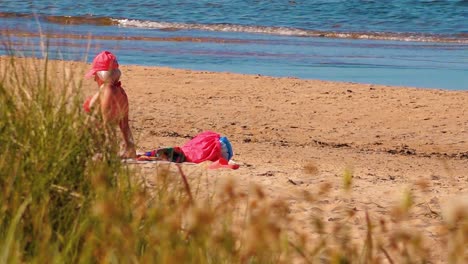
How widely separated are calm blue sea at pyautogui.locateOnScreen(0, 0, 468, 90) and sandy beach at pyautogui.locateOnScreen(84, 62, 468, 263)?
1.31 m

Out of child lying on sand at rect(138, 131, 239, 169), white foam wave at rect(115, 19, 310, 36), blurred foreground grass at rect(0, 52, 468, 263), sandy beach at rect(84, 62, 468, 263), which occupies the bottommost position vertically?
white foam wave at rect(115, 19, 310, 36)

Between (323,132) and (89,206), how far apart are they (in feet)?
23.0

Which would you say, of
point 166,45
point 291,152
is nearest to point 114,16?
point 166,45

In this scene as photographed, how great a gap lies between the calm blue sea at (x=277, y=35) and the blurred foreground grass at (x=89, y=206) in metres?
7.15

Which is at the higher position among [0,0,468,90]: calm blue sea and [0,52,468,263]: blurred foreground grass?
[0,52,468,263]: blurred foreground grass

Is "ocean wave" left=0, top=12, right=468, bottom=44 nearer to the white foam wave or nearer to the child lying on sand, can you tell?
the white foam wave

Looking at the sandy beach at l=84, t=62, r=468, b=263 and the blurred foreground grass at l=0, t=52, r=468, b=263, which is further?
the sandy beach at l=84, t=62, r=468, b=263

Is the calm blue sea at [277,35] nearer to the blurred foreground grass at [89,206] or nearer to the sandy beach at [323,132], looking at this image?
the sandy beach at [323,132]

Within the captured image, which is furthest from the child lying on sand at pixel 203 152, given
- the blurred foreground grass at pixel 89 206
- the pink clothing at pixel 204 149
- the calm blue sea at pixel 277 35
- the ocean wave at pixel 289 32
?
the ocean wave at pixel 289 32

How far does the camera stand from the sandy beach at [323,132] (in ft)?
23.7

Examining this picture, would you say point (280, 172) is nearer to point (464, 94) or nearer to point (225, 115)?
point (225, 115)

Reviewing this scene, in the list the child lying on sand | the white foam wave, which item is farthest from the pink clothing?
the white foam wave

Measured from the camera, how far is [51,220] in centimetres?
420

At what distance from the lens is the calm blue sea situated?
1678 cm
